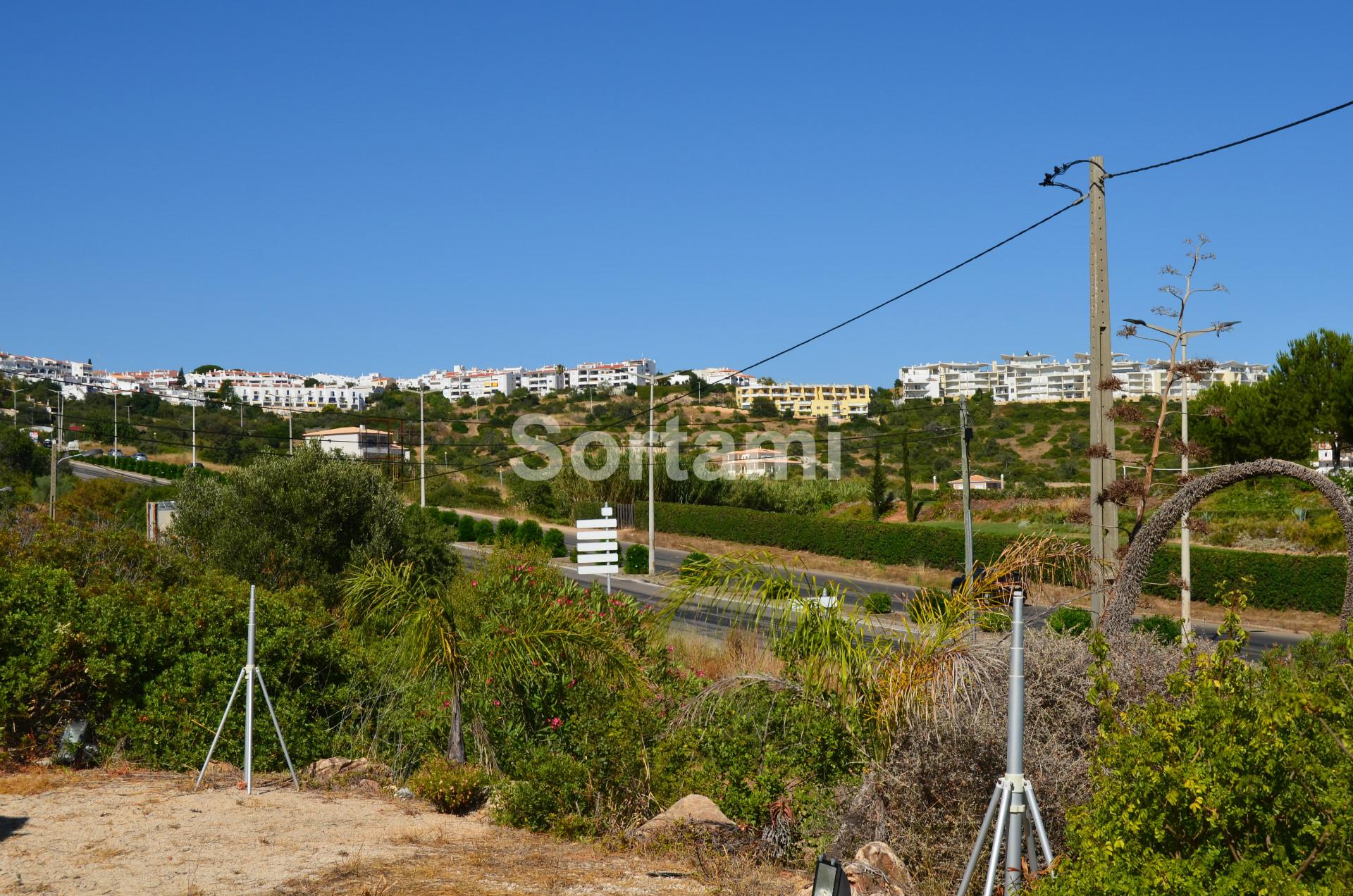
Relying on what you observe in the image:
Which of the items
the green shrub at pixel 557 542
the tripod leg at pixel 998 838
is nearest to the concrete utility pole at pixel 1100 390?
the tripod leg at pixel 998 838

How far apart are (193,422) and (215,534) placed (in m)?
59.5

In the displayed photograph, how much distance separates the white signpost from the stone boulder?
12.5 metres

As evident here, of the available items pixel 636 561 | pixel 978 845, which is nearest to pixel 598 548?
pixel 978 845

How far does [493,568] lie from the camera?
1217 centimetres

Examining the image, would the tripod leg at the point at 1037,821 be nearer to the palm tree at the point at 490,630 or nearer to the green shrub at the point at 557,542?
the palm tree at the point at 490,630

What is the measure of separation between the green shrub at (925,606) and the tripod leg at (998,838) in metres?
2.26

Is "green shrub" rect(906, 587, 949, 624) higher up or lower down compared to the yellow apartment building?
lower down

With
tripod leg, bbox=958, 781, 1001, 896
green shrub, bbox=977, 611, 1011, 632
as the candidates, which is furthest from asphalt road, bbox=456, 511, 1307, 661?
tripod leg, bbox=958, 781, 1001, 896

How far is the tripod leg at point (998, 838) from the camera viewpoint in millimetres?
4719

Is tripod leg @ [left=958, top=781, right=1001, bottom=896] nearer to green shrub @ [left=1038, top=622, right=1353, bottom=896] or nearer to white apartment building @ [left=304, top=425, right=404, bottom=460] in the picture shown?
green shrub @ [left=1038, top=622, right=1353, bottom=896]

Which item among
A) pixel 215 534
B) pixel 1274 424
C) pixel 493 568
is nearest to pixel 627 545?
pixel 215 534

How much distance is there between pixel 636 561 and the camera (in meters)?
40.8

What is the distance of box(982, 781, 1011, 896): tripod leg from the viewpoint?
472cm

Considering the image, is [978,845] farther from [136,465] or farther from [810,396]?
[810,396]
